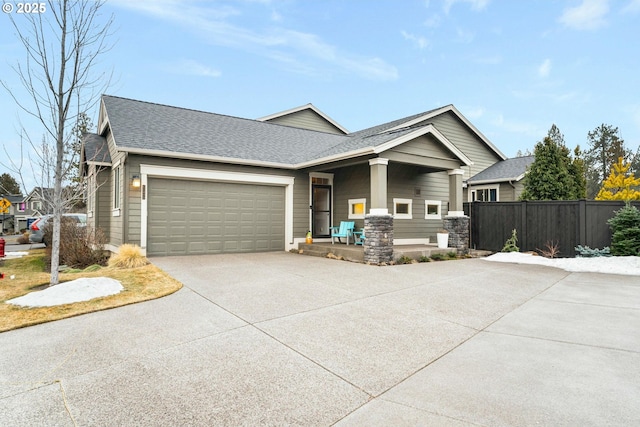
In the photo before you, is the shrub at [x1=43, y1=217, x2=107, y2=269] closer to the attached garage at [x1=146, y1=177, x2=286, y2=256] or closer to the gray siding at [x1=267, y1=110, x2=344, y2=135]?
the attached garage at [x1=146, y1=177, x2=286, y2=256]

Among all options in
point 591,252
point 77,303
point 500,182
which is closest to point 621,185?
point 500,182

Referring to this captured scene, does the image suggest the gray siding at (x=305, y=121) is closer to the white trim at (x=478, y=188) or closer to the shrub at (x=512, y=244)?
the white trim at (x=478, y=188)

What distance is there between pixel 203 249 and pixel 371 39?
12.9 m

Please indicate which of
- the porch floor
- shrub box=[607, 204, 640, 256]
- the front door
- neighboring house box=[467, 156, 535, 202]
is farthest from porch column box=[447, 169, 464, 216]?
neighboring house box=[467, 156, 535, 202]

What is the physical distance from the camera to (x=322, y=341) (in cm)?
352

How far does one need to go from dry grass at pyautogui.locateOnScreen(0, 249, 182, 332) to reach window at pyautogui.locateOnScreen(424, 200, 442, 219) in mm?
9530

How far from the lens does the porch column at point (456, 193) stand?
36.1 ft

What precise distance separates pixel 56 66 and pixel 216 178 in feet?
15.3

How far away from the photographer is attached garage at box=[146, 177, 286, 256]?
370 inches

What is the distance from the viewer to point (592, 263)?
8812 millimetres

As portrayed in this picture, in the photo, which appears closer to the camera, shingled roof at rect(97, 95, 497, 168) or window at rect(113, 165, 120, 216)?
shingled roof at rect(97, 95, 497, 168)

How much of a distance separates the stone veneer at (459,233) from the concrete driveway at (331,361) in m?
5.11

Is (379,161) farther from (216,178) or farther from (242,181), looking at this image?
(216,178)

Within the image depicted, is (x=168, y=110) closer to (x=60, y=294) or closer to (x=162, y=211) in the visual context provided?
(x=162, y=211)
